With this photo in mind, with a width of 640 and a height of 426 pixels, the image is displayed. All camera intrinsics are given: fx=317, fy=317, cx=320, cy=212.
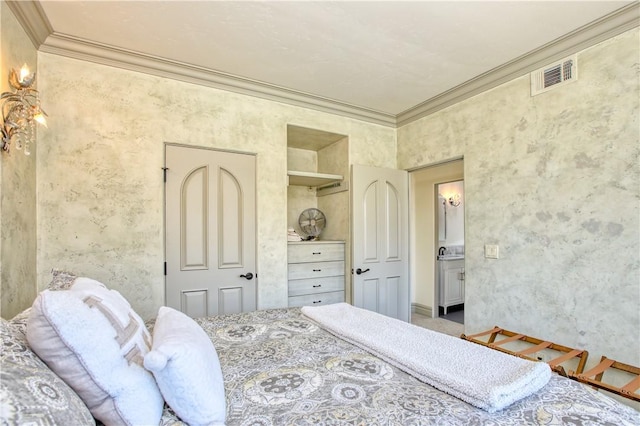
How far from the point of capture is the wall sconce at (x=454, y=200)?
17.7ft

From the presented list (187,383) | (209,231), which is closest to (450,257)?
(209,231)

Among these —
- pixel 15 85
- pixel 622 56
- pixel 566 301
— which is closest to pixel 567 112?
pixel 622 56

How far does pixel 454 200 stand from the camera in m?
5.41

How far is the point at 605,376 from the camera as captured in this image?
212 cm

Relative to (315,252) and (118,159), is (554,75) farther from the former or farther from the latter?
(118,159)

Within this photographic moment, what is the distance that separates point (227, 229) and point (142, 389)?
2.08 metres

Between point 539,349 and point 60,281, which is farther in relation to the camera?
point 539,349

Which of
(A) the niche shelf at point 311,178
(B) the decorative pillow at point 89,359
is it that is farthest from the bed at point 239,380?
(A) the niche shelf at point 311,178

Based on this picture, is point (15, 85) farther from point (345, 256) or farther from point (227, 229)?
point (345, 256)

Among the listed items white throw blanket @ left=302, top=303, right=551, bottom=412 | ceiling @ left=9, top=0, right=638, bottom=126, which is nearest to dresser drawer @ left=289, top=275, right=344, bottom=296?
white throw blanket @ left=302, top=303, right=551, bottom=412

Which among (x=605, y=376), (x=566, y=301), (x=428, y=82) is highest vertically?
(x=428, y=82)

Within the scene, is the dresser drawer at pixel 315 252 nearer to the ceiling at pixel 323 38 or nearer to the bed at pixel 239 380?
the ceiling at pixel 323 38

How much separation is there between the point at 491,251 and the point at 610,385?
3.82 ft

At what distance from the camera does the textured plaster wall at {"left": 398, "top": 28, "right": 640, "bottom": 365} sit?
6.65ft
